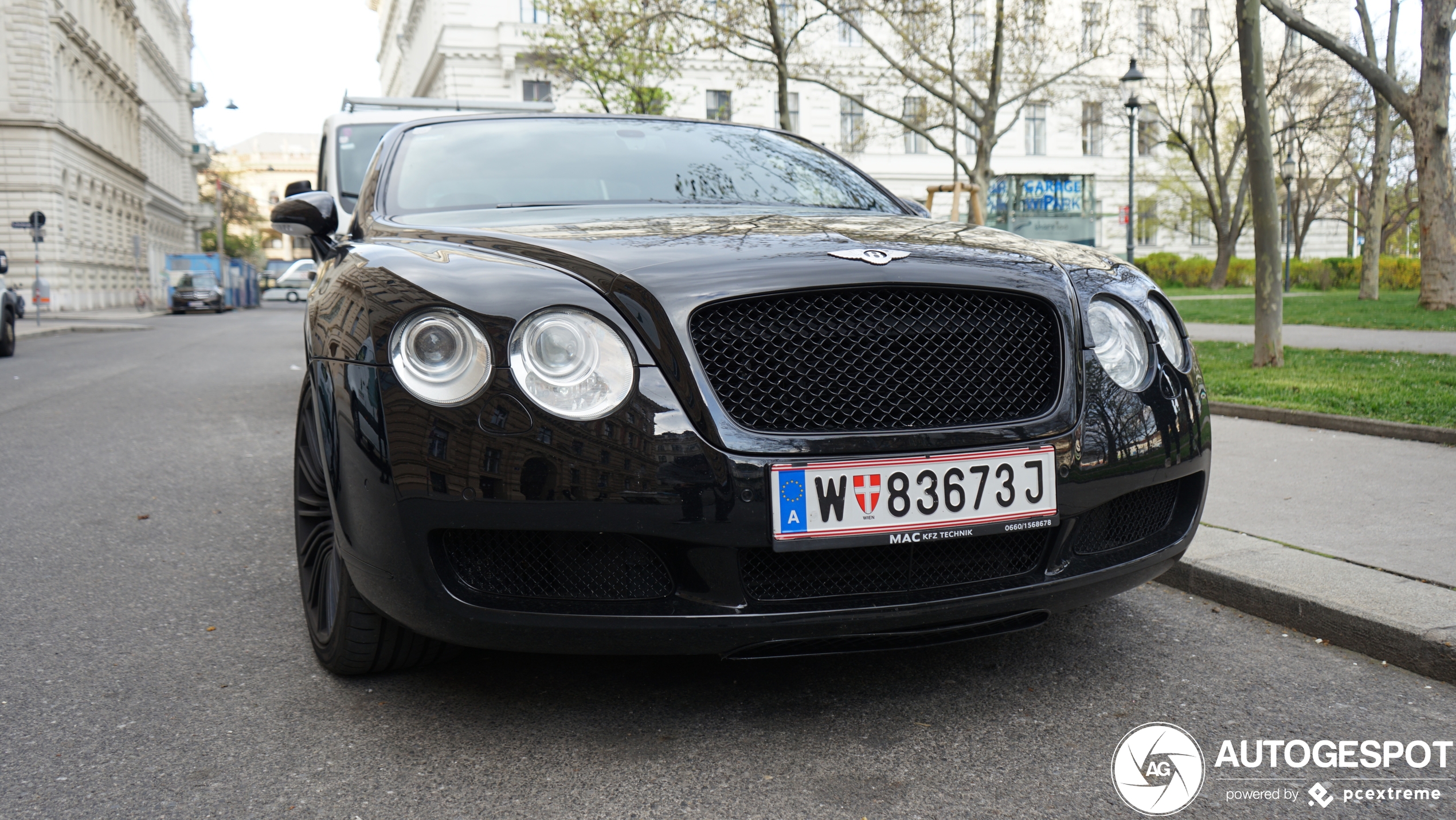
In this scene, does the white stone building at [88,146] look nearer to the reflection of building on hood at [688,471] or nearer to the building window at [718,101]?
the building window at [718,101]

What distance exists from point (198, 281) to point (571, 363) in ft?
151

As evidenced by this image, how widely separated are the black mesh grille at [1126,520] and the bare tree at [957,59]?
16545 mm

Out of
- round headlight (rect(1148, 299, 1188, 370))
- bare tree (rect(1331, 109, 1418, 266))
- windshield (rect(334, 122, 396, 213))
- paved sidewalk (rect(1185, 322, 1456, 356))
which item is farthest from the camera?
bare tree (rect(1331, 109, 1418, 266))

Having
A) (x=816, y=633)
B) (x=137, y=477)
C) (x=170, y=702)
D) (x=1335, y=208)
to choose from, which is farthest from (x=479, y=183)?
(x=1335, y=208)

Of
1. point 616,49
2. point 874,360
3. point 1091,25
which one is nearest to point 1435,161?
point 1091,25

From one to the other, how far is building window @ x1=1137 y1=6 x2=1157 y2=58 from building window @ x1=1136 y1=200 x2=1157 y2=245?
7700 millimetres

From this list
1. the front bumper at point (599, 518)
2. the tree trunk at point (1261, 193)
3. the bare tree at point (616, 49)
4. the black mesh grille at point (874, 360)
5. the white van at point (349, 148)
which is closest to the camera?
the front bumper at point (599, 518)

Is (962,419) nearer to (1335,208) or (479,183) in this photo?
(479,183)

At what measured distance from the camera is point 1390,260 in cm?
Answer: 3353

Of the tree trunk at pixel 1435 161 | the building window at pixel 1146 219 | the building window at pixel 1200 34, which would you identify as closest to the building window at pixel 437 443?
the tree trunk at pixel 1435 161

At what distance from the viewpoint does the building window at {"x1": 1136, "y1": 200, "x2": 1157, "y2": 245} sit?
5088 cm

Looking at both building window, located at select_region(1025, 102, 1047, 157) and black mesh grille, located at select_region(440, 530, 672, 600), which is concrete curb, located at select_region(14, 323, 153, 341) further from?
building window, located at select_region(1025, 102, 1047, 157)

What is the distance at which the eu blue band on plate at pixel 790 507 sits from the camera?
214 centimetres

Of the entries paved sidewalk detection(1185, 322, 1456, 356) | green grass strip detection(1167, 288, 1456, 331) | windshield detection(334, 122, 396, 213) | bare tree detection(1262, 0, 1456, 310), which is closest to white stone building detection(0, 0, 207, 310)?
windshield detection(334, 122, 396, 213)
